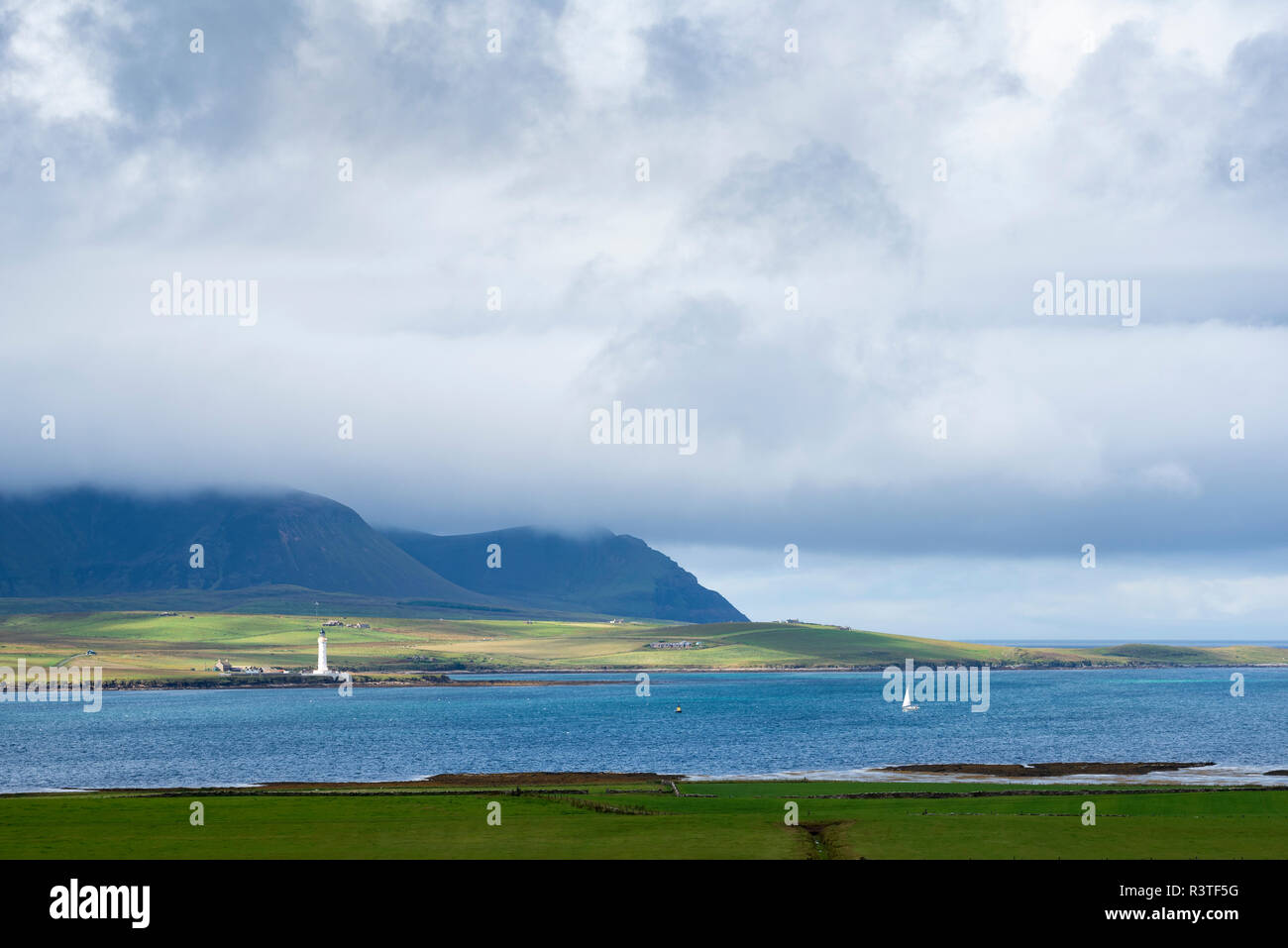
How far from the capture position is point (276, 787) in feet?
265

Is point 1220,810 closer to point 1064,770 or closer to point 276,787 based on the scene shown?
point 1064,770

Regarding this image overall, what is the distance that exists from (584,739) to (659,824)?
8011 centimetres

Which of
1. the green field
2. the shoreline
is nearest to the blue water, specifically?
the shoreline

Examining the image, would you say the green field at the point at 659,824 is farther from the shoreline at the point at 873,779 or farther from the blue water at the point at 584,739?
the blue water at the point at 584,739

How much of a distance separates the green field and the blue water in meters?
25.4

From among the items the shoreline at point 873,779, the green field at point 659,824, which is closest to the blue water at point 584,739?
the shoreline at point 873,779

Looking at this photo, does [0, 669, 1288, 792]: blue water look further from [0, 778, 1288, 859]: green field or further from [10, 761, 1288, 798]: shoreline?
[0, 778, 1288, 859]: green field

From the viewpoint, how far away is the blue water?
3937 inches

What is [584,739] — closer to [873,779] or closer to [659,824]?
[873,779]

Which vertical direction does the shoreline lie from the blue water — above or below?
above

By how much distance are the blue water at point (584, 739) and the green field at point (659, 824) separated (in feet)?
83.2
